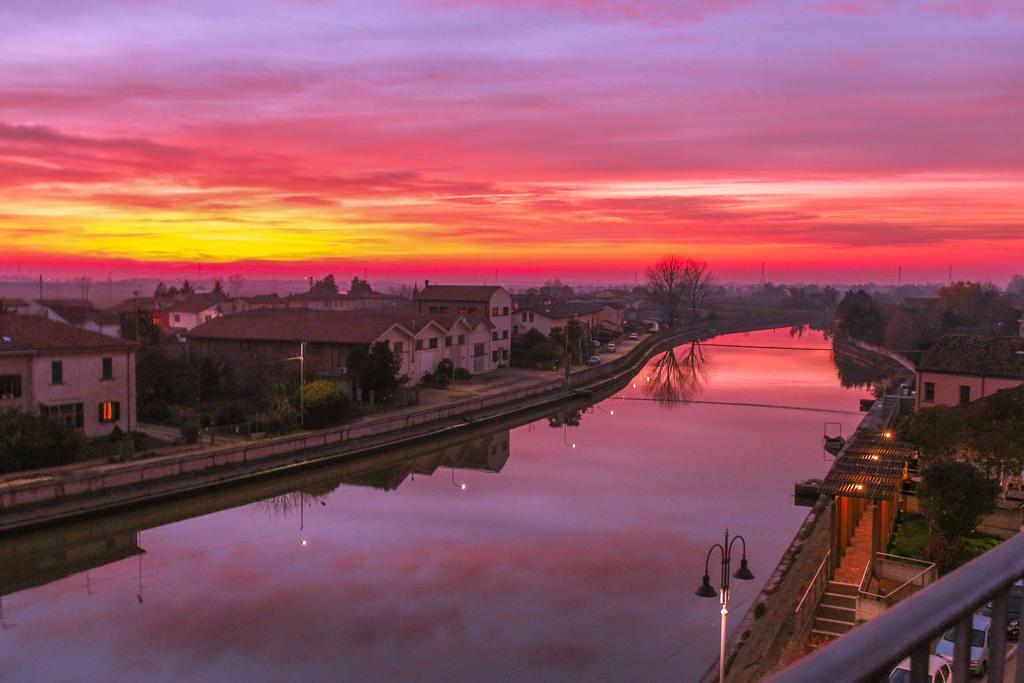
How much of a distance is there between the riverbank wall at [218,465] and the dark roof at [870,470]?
37.2 ft

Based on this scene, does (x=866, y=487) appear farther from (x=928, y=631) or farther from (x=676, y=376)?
(x=676, y=376)

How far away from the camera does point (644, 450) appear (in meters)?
23.6

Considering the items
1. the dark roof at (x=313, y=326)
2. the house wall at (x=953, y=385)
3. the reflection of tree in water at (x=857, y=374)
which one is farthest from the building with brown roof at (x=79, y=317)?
the reflection of tree in water at (x=857, y=374)

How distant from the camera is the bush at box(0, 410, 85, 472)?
16.3 meters

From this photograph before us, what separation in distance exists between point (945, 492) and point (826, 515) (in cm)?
385

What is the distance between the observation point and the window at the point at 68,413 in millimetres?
19047

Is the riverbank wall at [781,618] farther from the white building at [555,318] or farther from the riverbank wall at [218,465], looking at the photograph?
the white building at [555,318]

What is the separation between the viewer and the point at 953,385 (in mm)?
23531

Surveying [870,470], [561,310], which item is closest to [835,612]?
[870,470]

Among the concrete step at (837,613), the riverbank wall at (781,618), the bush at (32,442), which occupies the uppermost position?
the bush at (32,442)

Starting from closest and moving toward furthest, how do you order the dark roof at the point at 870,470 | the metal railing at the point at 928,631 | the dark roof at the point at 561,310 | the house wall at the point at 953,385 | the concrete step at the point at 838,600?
the metal railing at the point at 928,631
the concrete step at the point at 838,600
the dark roof at the point at 870,470
the house wall at the point at 953,385
the dark roof at the point at 561,310

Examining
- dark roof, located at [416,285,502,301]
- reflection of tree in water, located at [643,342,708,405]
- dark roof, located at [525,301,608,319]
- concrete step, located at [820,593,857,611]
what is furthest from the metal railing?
dark roof, located at [525,301,608,319]

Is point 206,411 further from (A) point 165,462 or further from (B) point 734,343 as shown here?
(B) point 734,343

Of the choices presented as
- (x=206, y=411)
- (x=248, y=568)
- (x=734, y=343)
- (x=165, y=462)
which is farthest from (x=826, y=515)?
(x=734, y=343)
